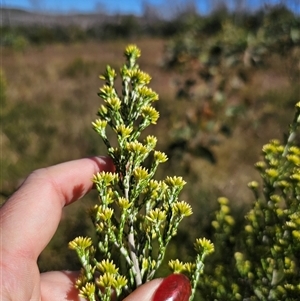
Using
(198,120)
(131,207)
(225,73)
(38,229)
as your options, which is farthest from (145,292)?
(225,73)

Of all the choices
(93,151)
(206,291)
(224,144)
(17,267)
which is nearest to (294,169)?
(206,291)

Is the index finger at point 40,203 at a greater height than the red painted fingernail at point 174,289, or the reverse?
the index finger at point 40,203

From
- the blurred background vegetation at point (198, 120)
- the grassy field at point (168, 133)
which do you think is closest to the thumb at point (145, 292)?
the blurred background vegetation at point (198, 120)

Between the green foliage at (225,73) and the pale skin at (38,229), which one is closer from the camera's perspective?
the pale skin at (38,229)

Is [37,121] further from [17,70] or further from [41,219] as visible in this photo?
[41,219]

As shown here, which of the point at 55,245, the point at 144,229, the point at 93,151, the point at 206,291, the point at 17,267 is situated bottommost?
the point at 55,245

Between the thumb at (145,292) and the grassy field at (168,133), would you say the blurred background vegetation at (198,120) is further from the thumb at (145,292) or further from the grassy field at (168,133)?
the thumb at (145,292)

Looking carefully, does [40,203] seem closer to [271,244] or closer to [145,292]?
[145,292]

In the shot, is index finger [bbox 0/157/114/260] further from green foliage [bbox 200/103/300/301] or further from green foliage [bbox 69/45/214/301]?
green foliage [bbox 200/103/300/301]
